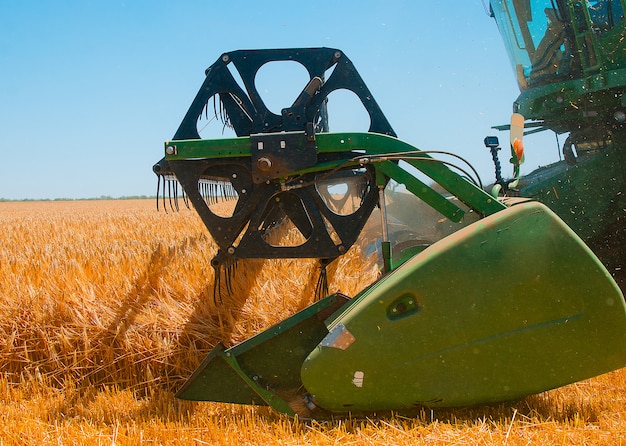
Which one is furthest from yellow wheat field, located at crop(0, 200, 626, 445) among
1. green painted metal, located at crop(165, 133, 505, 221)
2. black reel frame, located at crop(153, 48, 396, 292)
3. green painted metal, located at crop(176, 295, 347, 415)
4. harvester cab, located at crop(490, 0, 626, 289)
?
harvester cab, located at crop(490, 0, 626, 289)

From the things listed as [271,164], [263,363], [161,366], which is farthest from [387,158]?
[161,366]

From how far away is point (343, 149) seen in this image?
2.94m

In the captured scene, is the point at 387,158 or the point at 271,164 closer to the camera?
the point at 387,158

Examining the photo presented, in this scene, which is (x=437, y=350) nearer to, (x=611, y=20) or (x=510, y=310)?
(x=510, y=310)

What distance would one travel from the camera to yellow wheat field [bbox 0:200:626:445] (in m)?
2.23

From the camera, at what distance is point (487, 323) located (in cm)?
229

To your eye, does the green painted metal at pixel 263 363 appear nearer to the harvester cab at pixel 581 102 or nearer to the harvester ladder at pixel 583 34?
the harvester cab at pixel 581 102

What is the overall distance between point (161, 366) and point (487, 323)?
176cm

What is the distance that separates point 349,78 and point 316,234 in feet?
3.61

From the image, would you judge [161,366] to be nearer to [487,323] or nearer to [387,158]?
[387,158]

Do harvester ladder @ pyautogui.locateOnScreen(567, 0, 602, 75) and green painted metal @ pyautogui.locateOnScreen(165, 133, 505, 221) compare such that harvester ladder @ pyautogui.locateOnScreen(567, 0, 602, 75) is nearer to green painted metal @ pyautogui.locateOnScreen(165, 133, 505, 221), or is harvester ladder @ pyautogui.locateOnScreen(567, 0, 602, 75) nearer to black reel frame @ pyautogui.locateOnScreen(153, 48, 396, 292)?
black reel frame @ pyautogui.locateOnScreen(153, 48, 396, 292)

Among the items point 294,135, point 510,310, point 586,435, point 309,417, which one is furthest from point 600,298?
point 294,135

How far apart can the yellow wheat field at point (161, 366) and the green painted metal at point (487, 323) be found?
0.15 meters

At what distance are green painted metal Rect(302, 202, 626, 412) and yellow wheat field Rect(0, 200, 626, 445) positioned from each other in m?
0.15
